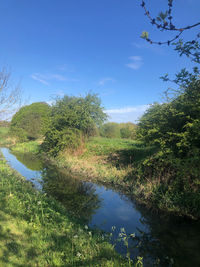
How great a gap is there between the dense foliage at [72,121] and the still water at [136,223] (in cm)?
868

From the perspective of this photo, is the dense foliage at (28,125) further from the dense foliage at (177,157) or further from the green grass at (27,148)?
the dense foliage at (177,157)

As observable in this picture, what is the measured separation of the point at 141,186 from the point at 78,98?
1556cm

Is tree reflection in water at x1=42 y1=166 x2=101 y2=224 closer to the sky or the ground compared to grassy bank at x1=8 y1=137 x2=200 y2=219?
closer to the ground

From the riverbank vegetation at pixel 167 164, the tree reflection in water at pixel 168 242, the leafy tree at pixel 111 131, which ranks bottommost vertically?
the tree reflection in water at pixel 168 242

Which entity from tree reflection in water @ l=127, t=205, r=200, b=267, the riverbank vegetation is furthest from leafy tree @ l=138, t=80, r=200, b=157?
tree reflection in water @ l=127, t=205, r=200, b=267

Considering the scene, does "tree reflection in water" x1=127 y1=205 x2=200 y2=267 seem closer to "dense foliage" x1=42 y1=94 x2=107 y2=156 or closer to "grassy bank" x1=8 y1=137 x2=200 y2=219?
"grassy bank" x1=8 y1=137 x2=200 y2=219

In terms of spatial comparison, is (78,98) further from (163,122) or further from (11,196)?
(11,196)

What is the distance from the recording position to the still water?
15.5 feet

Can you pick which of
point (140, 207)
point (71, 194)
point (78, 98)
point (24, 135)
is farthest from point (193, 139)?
point (24, 135)

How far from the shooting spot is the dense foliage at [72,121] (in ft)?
64.2

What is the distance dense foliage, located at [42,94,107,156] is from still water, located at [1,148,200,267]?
28.5 ft

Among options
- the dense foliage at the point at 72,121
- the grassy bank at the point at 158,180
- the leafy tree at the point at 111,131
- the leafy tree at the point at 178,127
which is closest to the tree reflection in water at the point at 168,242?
the grassy bank at the point at 158,180

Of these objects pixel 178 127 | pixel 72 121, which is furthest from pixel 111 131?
pixel 178 127

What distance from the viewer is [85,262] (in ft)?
10.9
